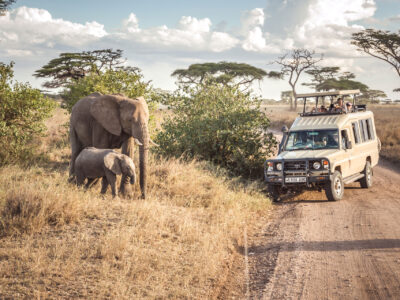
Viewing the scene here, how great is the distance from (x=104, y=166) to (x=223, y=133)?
230 inches

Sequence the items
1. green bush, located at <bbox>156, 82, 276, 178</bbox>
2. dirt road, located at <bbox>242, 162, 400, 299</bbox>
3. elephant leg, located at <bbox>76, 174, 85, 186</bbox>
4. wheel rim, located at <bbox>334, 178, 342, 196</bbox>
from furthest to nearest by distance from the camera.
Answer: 1. green bush, located at <bbox>156, 82, 276, 178</bbox>
2. wheel rim, located at <bbox>334, 178, 342, 196</bbox>
3. elephant leg, located at <bbox>76, 174, 85, 186</bbox>
4. dirt road, located at <bbox>242, 162, 400, 299</bbox>

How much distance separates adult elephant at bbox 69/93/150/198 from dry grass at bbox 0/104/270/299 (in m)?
1.25

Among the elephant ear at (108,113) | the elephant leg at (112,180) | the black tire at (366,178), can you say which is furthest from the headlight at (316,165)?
the elephant leg at (112,180)

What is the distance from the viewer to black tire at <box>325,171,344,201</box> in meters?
11.4

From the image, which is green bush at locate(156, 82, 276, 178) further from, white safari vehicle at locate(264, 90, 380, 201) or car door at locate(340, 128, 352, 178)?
car door at locate(340, 128, 352, 178)

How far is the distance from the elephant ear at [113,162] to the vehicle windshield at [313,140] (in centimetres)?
531

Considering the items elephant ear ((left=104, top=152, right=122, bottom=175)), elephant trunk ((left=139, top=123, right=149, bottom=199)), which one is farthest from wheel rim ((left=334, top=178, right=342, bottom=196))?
elephant ear ((left=104, top=152, right=122, bottom=175))

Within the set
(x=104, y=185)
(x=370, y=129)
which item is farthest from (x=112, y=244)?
(x=370, y=129)

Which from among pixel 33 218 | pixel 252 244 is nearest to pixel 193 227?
pixel 252 244

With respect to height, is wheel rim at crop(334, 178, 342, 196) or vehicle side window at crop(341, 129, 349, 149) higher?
vehicle side window at crop(341, 129, 349, 149)

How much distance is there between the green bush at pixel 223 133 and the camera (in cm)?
1451

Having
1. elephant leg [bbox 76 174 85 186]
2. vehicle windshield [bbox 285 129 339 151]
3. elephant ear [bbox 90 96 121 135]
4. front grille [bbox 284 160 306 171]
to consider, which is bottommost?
elephant leg [bbox 76 174 85 186]

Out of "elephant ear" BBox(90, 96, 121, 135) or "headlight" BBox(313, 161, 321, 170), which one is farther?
"headlight" BBox(313, 161, 321, 170)

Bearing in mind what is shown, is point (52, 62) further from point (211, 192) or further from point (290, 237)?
point (290, 237)
